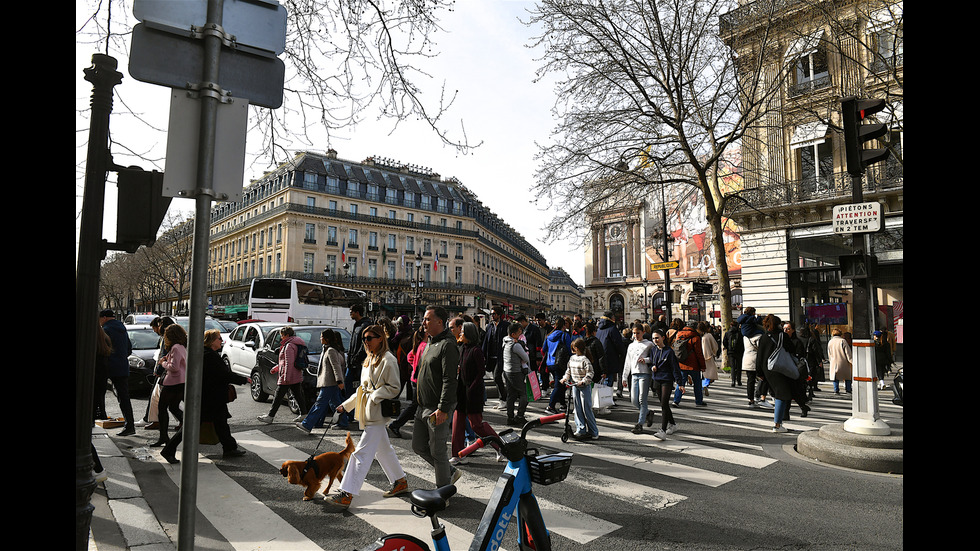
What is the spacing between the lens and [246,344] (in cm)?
1318

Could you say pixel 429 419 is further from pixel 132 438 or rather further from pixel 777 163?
pixel 777 163

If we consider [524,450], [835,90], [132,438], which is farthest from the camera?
[835,90]

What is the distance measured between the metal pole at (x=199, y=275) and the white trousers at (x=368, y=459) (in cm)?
259

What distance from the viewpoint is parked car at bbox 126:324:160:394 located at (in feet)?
38.4

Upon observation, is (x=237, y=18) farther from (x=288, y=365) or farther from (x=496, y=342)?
(x=496, y=342)

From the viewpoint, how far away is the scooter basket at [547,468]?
10.2 ft

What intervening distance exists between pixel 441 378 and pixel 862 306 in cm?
572

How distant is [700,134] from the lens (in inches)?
714

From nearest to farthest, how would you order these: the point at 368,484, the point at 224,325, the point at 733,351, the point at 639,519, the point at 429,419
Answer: the point at 639,519, the point at 429,419, the point at 368,484, the point at 733,351, the point at 224,325

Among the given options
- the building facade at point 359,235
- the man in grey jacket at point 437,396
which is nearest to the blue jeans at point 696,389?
the man in grey jacket at point 437,396

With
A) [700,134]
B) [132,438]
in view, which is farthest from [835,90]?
[132,438]

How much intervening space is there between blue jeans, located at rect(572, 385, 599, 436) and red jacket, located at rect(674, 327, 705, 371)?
150 inches
